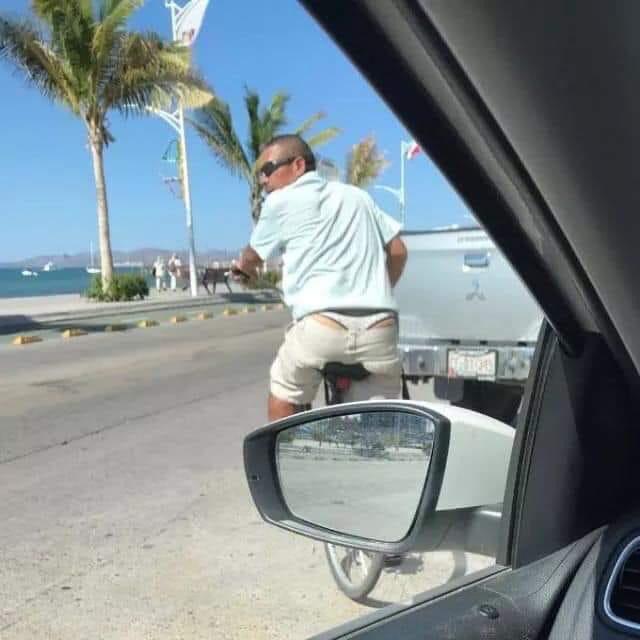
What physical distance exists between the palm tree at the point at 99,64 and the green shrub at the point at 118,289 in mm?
1481

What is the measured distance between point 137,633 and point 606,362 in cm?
235

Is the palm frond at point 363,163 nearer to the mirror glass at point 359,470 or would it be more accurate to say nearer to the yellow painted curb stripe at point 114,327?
the yellow painted curb stripe at point 114,327

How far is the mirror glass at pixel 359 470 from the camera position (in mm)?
1771

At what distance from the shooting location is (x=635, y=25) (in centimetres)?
88

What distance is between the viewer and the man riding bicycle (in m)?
3.32

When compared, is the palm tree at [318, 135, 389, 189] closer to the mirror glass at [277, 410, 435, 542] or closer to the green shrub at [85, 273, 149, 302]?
the green shrub at [85, 273, 149, 302]

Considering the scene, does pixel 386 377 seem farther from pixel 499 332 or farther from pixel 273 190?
pixel 499 332

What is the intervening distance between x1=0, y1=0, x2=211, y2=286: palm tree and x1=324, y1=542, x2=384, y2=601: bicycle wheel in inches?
772

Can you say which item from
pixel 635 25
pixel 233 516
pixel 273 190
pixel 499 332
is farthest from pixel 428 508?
pixel 499 332

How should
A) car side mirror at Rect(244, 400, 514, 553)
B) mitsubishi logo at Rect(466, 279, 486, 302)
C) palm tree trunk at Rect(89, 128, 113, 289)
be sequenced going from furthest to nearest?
palm tree trunk at Rect(89, 128, 113, 289) < mitsubishi logo at Rect(466, 279, 486, 302) < car side mirror at Rect(244, 400, 514, 553)

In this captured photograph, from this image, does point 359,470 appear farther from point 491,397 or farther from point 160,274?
point 160,274

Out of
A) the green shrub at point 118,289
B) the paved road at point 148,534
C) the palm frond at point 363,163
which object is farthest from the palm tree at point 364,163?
the paved road at point 148,534

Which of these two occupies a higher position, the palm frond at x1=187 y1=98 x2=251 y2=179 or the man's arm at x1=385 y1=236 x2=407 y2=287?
the palm frond at x1=187 y1=98 x2=251 y2=179

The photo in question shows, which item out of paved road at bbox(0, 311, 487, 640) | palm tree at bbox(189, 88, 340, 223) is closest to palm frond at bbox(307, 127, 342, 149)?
palm tree at bbox(189, 88, 340, 223)
